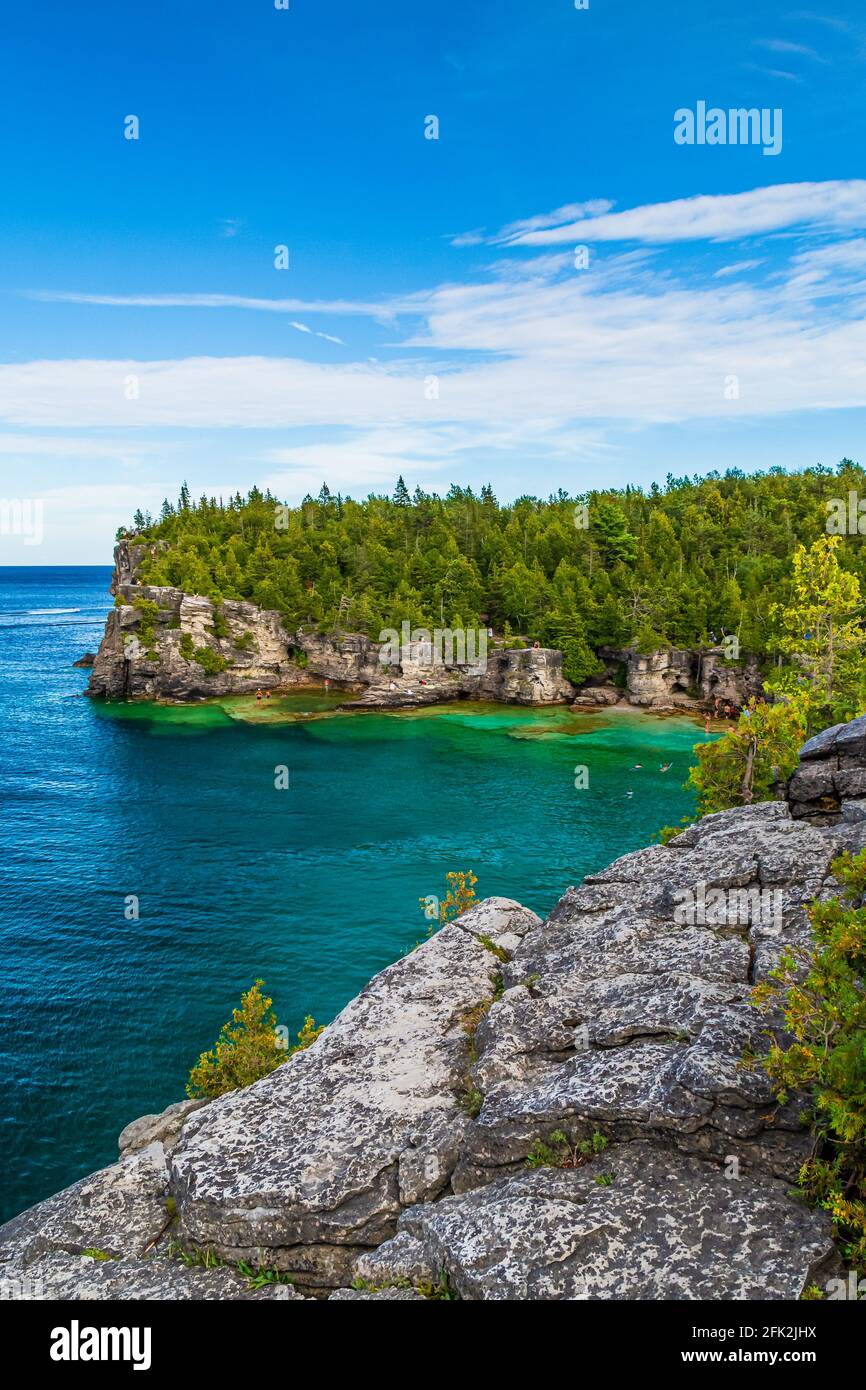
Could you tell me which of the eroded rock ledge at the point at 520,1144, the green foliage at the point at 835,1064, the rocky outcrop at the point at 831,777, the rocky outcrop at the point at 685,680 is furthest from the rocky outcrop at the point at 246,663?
the green foliage at the point at 835,1064

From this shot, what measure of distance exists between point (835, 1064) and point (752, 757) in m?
21.2

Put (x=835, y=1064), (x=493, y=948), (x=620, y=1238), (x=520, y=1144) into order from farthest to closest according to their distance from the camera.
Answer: (x=493, y=948) → (x=520, y=1144) → (x=620, y=1238) → (x=835, y=1064)

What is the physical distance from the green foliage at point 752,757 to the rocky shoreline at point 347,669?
66374mm

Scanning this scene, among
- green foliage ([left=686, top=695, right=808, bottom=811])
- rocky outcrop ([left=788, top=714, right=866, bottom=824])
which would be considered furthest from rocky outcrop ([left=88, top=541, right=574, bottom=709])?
rocky outcrop ([left=788, top=714, right=866, bottom=824])

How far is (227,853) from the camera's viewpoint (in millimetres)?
55562

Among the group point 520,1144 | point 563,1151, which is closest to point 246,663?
point 520,1144

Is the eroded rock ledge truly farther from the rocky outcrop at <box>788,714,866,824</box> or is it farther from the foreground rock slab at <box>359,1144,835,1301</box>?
the rocky outcrop at <box>788,714,866,824</box>

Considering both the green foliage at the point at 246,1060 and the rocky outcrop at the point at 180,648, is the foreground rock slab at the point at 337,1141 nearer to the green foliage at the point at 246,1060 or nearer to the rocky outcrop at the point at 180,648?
the green foliage at the point at 246,1060

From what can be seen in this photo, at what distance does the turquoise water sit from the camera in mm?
33125

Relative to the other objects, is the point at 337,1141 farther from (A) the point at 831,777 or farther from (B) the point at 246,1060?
(A) the point at 831,777

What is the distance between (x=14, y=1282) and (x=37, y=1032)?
73.3ft

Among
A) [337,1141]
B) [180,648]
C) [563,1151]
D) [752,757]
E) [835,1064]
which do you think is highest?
[180,648]

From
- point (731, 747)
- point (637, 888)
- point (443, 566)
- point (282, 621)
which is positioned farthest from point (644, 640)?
point (637, 888)
